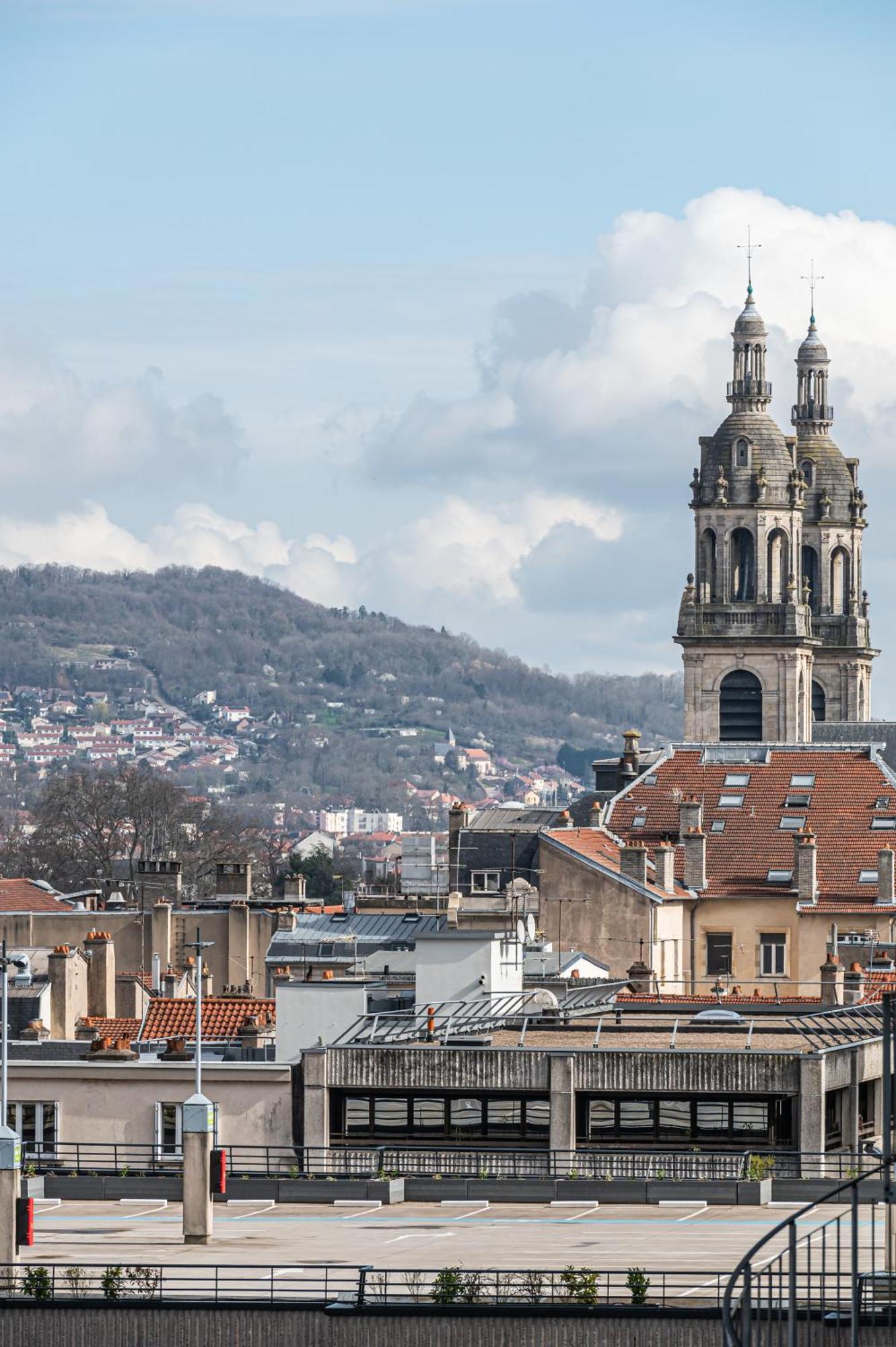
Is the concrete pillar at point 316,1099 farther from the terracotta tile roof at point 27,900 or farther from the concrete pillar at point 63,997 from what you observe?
the terracotta tile roof at point 27,900

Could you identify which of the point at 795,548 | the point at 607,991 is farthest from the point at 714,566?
the point at 607,991

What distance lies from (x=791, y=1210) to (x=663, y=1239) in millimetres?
4552

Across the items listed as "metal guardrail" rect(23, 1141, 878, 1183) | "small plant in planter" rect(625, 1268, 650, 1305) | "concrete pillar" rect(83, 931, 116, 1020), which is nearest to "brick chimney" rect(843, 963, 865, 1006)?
"metal guardrail" rect(23, 1141, 878, 1183)

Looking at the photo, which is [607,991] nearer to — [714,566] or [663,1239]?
[663,1239]

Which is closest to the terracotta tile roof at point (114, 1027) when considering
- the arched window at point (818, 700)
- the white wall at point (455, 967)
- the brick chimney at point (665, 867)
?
the white wall at point (455, 967)

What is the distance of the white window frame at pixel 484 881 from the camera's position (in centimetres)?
11462

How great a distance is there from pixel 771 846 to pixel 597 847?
21.4 feet

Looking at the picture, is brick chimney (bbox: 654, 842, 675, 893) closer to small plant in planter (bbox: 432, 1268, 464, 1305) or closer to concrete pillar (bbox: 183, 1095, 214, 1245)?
concrete pillar (bbox: 183, 1095, 214, 1245)

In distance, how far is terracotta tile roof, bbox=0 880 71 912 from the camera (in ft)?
409

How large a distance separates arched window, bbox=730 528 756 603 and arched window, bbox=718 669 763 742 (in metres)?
5.12

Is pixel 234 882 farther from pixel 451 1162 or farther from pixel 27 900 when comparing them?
pixel 451 1162

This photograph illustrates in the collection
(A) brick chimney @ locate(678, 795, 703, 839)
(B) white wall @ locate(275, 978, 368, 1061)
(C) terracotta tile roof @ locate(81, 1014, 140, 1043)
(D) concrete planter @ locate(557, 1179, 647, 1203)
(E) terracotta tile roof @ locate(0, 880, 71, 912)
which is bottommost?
(D) concrete planter @ locate(557, 1179, 647, 1203)

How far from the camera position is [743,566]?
18262cm

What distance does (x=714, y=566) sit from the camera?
18175 cm
